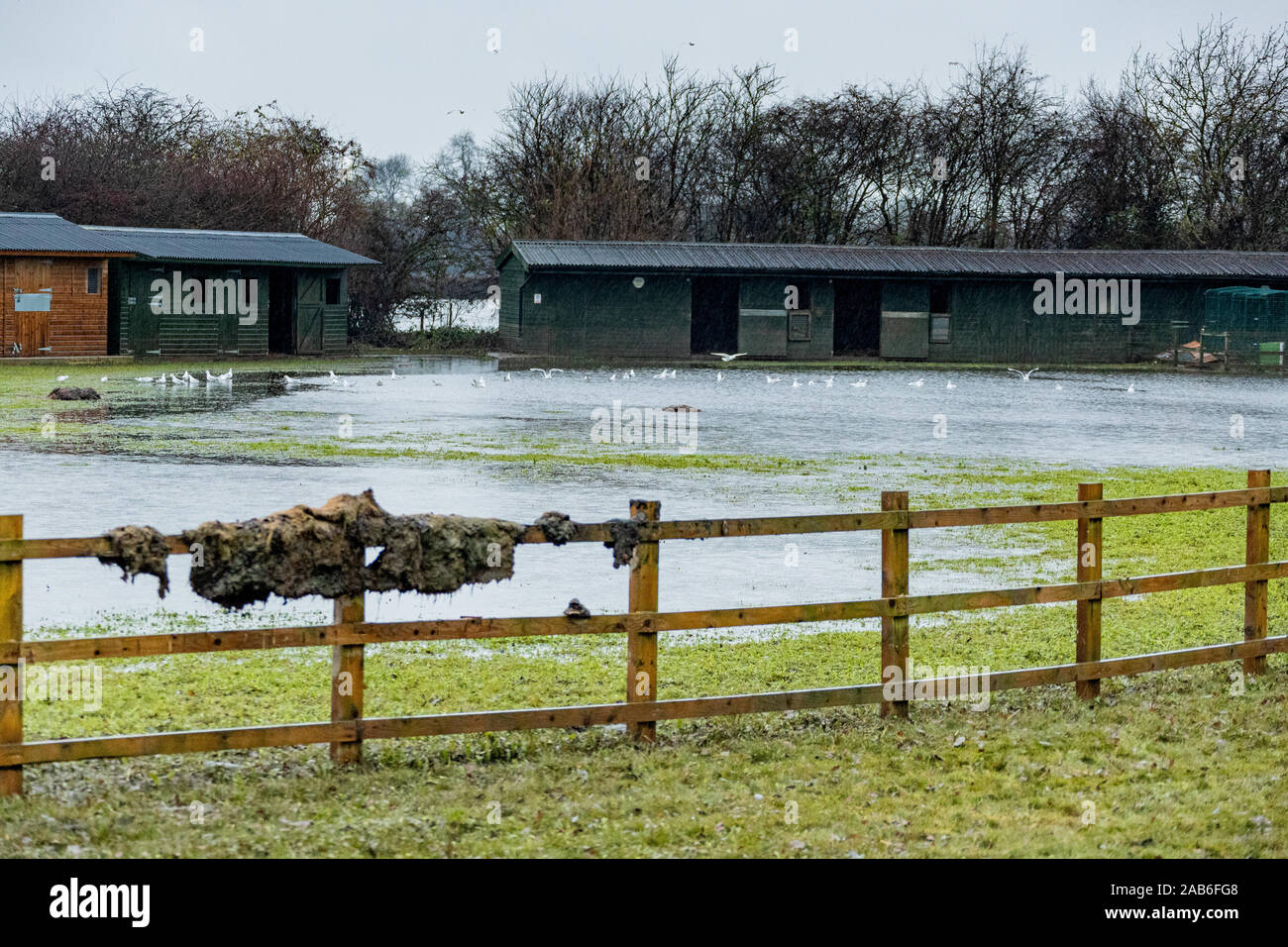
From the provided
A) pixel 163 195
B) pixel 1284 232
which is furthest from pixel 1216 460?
pixel 1284 232

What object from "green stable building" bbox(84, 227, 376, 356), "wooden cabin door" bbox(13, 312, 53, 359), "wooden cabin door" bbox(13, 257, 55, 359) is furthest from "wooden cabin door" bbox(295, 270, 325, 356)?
"wooden cabin door" bbox(13, 312, 53, 359)

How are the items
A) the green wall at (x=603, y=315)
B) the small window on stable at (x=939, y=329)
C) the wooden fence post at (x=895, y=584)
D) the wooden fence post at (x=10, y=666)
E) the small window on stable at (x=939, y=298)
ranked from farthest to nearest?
1. the small window on stable at (x=939, y=298)
2. the small window on stable at (x=939, y=329)
3. the green wall at (x=603, y=315)
4. the wooden fence post at (x=895, y=584)
5. the wooden fence post at (x=10, y=666)

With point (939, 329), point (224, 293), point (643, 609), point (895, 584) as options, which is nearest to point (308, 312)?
point (224, 293)

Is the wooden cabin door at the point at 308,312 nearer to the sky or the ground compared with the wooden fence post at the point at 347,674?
nearer to the sky

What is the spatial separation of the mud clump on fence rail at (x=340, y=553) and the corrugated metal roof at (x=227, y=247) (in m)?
42.5

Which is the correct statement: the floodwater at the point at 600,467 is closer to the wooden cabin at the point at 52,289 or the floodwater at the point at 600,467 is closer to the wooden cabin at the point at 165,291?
the wooden cabin at the point at 165,291

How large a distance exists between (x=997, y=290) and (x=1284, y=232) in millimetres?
20564

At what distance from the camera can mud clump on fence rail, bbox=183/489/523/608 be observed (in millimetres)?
6750

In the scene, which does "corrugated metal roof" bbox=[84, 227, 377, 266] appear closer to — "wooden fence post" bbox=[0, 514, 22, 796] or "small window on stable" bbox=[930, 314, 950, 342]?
"small window on stable" bbox=[930, 314, 950, 342]

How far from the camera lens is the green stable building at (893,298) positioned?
54.1 metres

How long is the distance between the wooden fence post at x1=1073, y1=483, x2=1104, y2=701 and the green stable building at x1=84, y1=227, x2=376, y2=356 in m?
42.6

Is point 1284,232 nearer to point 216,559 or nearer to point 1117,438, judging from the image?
point 1117,438

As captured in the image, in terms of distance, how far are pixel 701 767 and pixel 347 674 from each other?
1.69 meters

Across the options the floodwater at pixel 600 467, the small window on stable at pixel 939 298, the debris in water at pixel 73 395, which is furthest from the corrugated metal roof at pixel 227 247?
the small window on stable at pixel 939 298
